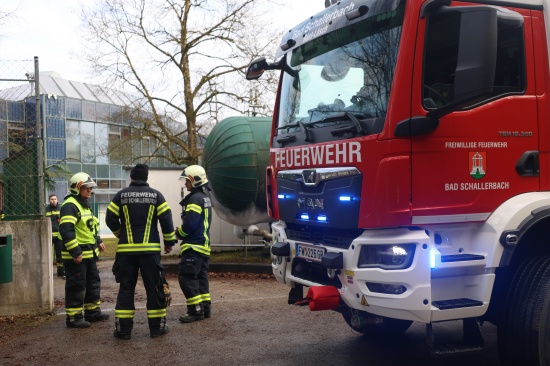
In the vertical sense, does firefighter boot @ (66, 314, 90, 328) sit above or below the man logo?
below

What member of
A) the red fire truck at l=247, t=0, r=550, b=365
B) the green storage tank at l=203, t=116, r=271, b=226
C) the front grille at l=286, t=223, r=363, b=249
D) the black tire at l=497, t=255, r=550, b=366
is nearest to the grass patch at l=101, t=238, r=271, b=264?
the green storage tank at l=203, t=116, r=271, b=226

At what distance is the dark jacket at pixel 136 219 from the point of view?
676 centimetres

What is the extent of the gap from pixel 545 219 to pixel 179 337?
4123 mm

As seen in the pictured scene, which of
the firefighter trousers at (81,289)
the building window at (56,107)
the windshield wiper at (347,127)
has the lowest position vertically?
the firefighter trousers at (81,289)

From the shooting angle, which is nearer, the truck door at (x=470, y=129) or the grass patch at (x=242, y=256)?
the truck door at (x=470, y=129)

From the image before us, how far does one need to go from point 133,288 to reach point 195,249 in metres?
1.06

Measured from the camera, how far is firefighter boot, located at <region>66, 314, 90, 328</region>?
288 inches

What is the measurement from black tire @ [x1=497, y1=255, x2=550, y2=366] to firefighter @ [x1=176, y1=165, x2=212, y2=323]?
4093mm

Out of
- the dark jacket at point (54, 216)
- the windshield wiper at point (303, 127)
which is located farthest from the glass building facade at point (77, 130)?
the windshield wiper at point (303, 127)

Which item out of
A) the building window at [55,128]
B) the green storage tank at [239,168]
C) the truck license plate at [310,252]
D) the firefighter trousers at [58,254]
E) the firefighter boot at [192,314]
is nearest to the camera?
the truck license plate at [310,252]

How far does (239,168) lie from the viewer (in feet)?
38.3

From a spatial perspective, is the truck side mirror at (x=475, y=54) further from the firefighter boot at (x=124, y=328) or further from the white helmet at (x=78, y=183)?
the white helmet at (x=78, y=183)

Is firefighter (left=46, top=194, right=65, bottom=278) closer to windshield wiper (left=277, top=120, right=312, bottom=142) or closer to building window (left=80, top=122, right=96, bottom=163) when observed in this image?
windshield wiper (left=277, top=120, right=312, bottom=142)

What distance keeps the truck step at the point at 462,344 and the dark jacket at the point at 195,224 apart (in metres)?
3.91
